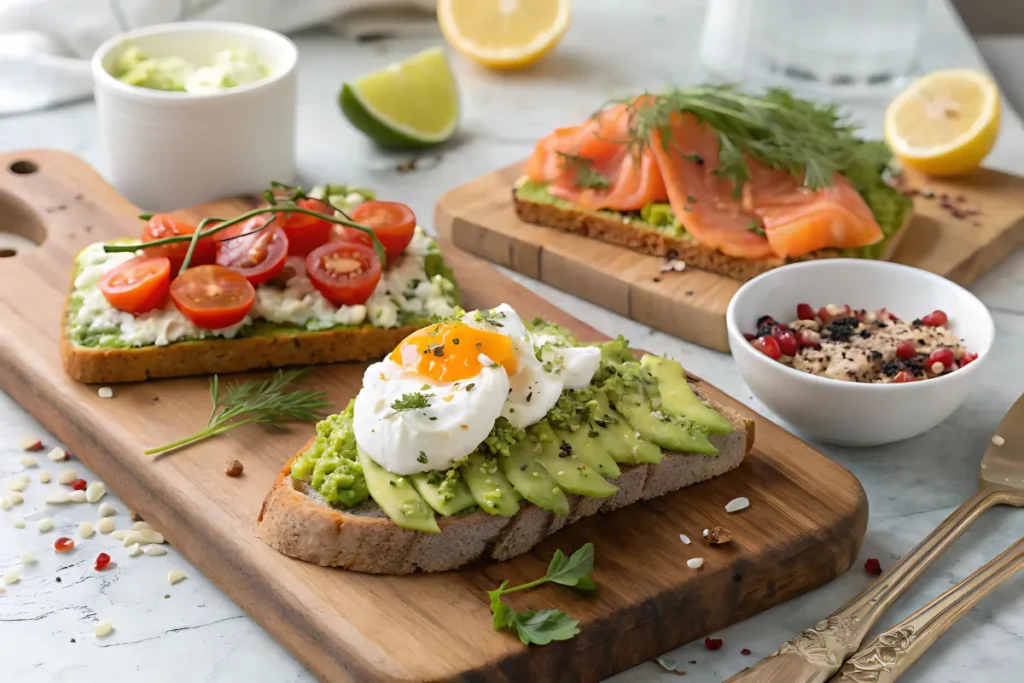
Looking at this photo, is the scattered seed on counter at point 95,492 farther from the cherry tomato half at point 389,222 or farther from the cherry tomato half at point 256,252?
the cherry tomato half at point 389,222

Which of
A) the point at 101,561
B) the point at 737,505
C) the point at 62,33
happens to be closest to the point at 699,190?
the point at 737,505

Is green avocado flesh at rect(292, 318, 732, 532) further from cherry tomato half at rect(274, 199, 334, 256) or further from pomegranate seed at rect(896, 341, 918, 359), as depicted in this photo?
cherry tomato half at rect(274, 199, 334, 256)

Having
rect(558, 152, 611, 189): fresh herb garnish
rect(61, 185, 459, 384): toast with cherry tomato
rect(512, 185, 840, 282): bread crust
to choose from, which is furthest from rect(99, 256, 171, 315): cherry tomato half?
rect(558, 152, 611, 189): fresh herb garnish

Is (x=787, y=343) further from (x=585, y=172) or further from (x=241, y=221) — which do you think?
(x=241, y=221)

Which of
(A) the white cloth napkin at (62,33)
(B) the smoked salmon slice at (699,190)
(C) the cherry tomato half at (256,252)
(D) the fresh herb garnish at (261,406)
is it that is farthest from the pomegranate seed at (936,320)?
(A) the white cloth napkin at (62,33)

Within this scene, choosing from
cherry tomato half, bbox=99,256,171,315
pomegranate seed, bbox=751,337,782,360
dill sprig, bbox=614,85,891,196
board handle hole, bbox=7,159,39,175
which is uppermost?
dill sprig, bbox=614,85,891,196

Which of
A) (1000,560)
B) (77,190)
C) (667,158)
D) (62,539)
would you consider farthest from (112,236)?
(1000,560)
